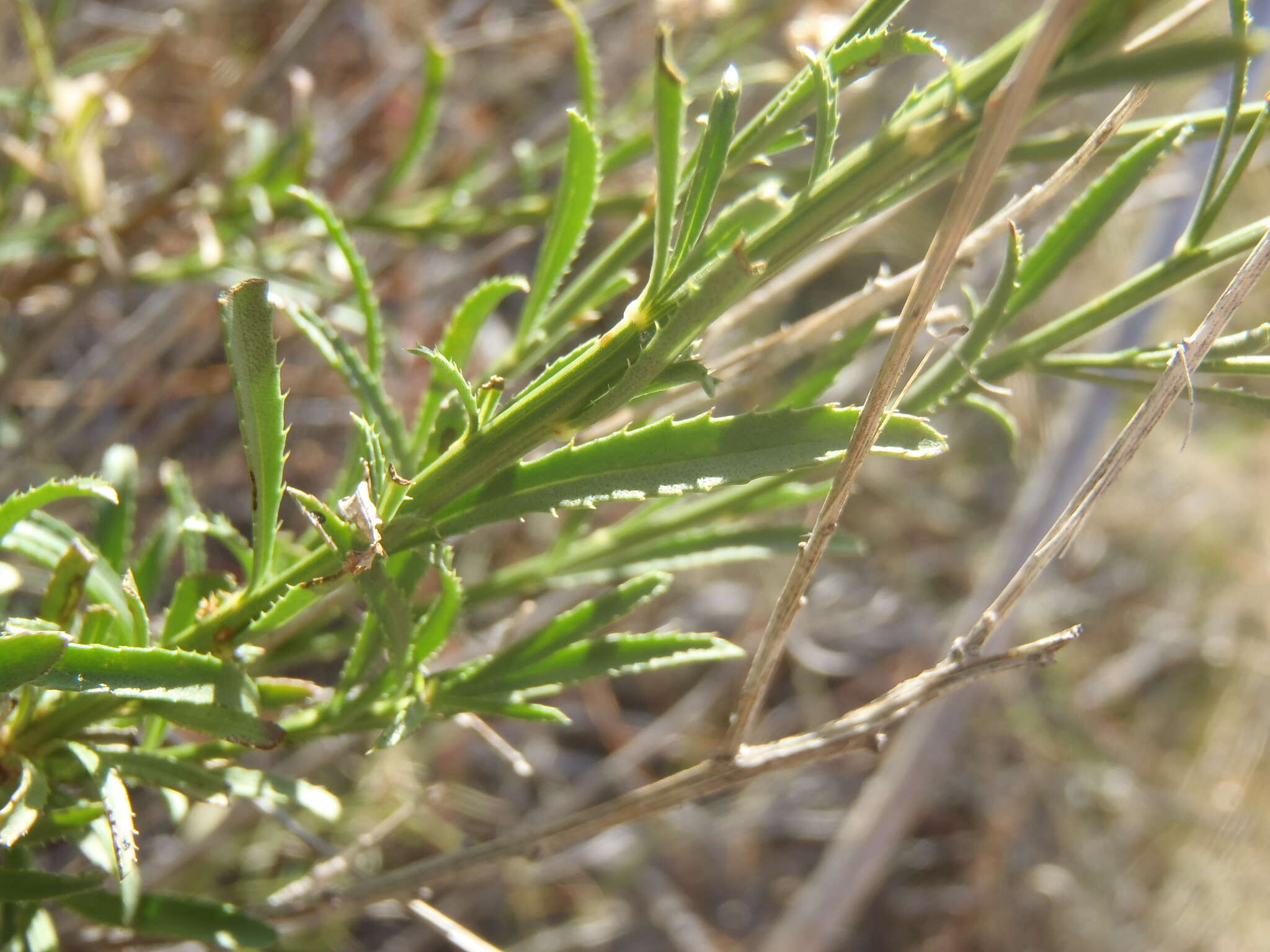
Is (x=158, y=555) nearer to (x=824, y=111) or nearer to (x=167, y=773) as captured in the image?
(x=167, y=773)

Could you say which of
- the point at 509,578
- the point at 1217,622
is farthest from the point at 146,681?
the point at 1217,622

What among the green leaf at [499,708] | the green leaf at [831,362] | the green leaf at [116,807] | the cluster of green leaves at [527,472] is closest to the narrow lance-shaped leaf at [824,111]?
the cluster of green leaves at [527,472]

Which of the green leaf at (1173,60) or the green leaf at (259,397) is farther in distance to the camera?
the green leaf at (259,397)

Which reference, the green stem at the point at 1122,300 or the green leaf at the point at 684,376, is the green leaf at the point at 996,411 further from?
the green leaf at the point at 684,376

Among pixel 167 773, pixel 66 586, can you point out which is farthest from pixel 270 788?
pixel 66 586

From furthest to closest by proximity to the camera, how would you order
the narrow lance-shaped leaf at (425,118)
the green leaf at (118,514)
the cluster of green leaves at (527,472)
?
the narrow lance-shaped leaf at (425,118) < the green leaf at (118,514) < the cluster of green leaves at (527,472)

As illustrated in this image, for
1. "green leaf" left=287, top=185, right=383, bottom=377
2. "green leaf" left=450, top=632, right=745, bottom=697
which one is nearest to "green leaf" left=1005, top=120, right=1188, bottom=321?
"green leaf" left=450, top=632, right=745, bottom=697

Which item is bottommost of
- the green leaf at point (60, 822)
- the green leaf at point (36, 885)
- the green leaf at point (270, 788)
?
the green leaf at point (270, 788)

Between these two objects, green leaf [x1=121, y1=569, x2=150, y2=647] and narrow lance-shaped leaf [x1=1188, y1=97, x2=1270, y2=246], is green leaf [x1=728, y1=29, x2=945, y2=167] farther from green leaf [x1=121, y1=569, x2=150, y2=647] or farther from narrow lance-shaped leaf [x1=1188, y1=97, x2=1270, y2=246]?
green leaf [x1=121, y1=569, x2=150, y2=647]

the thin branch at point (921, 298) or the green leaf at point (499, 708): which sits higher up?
the thin branch at point (921, 298)
